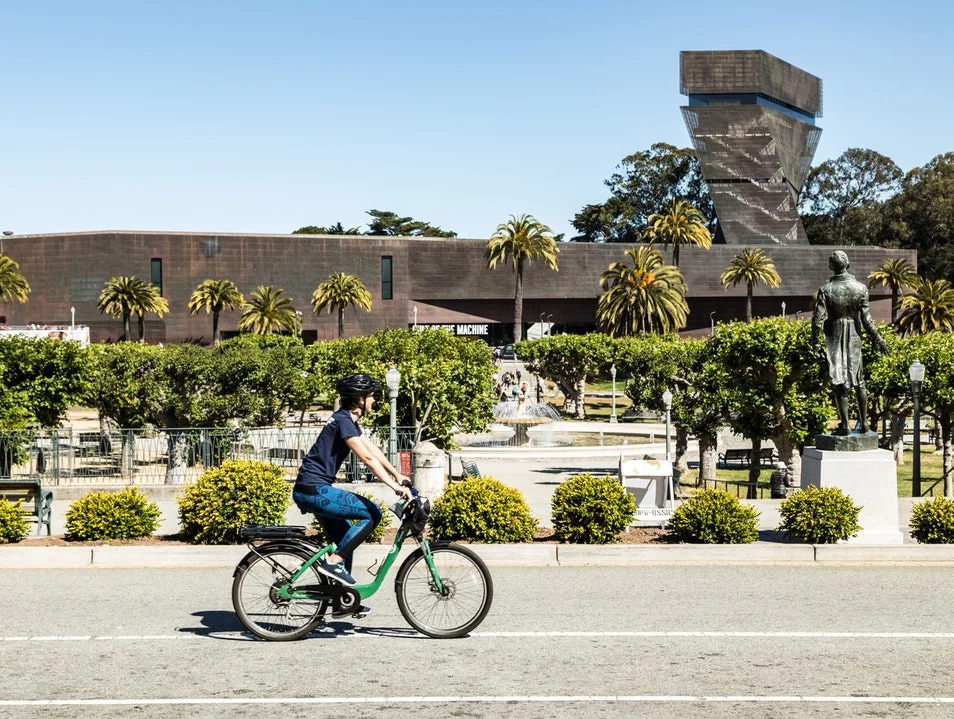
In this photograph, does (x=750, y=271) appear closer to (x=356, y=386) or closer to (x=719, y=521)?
(x=719, y=521)

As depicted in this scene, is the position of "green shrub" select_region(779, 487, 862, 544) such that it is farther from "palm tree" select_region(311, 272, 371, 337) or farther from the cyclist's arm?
"palm tree" select_region(311, 272, 371, 337)

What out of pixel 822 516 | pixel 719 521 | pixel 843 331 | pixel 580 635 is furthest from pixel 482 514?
pixel 843 331

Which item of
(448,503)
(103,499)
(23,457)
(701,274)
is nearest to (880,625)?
(448,503)

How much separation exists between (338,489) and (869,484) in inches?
294

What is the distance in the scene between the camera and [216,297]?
304 ft

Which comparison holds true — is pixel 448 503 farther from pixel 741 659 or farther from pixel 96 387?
pixel 96 387

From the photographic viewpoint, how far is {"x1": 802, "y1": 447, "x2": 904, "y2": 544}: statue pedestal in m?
13.1

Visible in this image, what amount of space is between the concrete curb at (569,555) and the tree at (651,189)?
5933 inches

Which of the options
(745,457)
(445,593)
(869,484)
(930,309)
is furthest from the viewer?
(930,309)

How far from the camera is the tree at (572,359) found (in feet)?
222

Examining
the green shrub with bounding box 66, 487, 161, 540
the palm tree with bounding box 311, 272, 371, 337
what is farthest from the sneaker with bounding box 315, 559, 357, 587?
the palm tree with bounding box 311, 272, 371, 337

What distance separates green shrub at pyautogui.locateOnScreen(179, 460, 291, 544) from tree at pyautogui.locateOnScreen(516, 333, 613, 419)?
5492 cm

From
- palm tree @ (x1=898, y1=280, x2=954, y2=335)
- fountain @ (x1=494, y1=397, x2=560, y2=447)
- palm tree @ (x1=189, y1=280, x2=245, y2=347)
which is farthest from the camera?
palm tree @ (x1=189, y1=280, x2=245, y2=347)

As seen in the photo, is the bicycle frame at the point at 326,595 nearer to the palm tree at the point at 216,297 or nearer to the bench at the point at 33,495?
the bench at the point at 33,495
